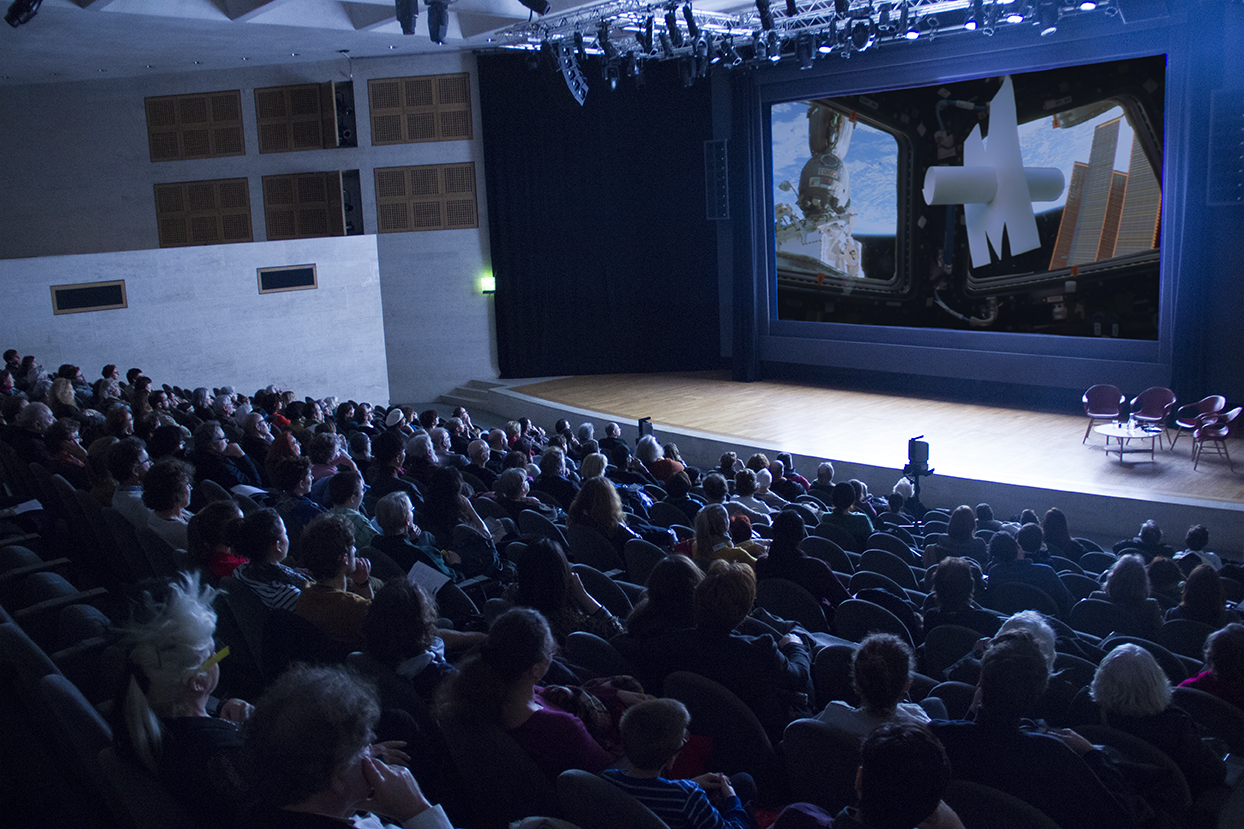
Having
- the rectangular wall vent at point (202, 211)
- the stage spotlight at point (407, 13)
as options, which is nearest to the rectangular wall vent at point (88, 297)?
the rectangular wall vent at point (202, 211)

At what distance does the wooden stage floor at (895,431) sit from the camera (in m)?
9.02

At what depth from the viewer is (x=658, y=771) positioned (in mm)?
2105

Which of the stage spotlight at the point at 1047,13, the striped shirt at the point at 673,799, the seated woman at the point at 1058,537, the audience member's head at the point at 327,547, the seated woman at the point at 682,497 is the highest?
the stage spotlight at the point at 1047,13

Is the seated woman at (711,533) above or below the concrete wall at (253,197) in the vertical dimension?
below

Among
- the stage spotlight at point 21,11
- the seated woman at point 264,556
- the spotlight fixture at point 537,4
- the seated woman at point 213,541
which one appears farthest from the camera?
the spotlight fixture at point 537,4

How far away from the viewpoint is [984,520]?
24.0 ft

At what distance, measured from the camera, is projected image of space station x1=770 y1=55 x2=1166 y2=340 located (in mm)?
11047

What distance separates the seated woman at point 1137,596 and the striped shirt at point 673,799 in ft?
8.95

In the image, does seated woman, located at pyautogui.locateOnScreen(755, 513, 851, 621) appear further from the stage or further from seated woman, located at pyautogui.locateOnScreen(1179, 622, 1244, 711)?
the stage

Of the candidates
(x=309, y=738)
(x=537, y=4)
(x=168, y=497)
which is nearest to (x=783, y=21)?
(x=537, y=4)

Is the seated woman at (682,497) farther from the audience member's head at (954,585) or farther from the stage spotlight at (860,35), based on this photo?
the stage spotlight at (860,35)

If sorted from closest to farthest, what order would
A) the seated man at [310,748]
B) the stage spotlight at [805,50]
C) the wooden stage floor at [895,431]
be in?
the seated man at [310,748]
the wooden stage floor at [895,431]
the stage spotlight at [805,50]

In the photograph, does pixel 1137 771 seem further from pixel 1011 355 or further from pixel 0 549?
pixel 1011 355

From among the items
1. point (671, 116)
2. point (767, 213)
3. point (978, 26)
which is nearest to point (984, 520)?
point (978, 26)
